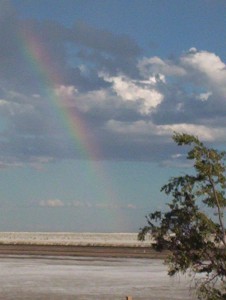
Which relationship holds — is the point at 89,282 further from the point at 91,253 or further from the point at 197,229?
the point at 91,253

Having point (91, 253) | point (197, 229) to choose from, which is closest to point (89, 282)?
point (197, 229)

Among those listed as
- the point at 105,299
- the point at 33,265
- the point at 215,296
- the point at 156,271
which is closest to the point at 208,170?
the point at 215,296

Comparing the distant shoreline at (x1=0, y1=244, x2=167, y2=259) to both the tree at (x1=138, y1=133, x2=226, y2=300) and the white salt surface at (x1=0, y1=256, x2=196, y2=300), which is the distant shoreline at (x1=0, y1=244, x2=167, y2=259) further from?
the tree at (x1=138, y1=133, x2=226, y2=300)

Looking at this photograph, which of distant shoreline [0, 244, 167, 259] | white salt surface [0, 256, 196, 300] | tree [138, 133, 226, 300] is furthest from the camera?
distant shoreline [0, 244, 167, 259]

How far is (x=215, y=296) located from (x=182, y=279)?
2537 cm

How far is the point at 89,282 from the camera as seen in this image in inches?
1553

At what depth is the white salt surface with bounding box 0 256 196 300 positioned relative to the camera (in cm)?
3316

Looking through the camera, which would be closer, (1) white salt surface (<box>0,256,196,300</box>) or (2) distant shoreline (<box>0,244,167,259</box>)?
(1) white salt surface (<box>0,256,196,300</box>)

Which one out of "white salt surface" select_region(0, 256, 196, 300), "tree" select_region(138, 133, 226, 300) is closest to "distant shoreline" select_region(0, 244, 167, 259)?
"white salt surface" select_region(0, 256, 196, 300)

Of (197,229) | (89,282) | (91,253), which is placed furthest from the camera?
(91,253)

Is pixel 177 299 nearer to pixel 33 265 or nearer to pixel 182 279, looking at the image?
pixel 182 279

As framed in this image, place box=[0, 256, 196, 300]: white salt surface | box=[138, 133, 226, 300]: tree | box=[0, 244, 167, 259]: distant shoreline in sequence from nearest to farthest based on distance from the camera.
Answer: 1. box=[138, 133, 226, 300]: tree
2. box=[0, 256, 196, 300]: white salt surface
3. box=[0, 244, 167, 259]: distant shoreline

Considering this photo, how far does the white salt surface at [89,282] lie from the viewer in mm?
33156

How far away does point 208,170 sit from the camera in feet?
54.1
